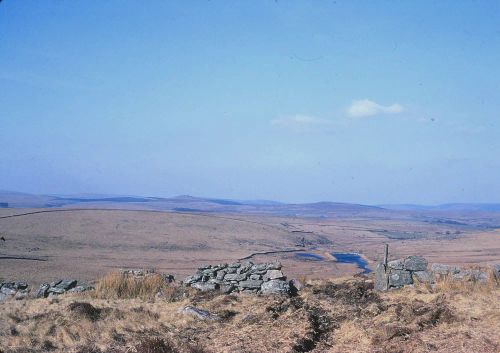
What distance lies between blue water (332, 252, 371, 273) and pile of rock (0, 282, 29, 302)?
2717 cm

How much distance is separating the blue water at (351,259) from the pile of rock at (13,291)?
89.2 feet

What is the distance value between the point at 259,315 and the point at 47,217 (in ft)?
175

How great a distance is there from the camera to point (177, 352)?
363 inches

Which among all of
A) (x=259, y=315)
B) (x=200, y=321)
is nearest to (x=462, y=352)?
(x=259, y=315)

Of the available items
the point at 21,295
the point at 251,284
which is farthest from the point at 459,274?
the point at 21,295

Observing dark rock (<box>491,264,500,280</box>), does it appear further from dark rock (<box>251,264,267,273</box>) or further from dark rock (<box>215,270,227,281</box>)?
dark rock (<box>215,270,227,281</box>)

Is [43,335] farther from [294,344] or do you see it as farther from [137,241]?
[137,241]

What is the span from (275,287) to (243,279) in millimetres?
1564

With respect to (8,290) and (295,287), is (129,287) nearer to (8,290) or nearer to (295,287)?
(8,290)

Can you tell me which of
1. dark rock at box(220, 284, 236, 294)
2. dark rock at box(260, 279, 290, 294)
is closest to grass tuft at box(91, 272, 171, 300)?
A: dark rock at box(220, 284, 236, 294)

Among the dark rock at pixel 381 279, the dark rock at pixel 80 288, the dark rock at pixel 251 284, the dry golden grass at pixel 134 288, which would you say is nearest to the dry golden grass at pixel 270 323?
the dry golden grass at pixel 134 288

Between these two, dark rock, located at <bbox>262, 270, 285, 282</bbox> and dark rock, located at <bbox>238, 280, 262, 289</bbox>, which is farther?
dark rock, located at <bbox>262, 270, 285, 282</bbox>

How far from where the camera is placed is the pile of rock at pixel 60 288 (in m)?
16.7

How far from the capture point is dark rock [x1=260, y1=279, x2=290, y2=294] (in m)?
15.7
